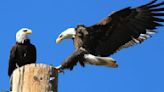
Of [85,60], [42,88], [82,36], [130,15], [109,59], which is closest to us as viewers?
[42,88]

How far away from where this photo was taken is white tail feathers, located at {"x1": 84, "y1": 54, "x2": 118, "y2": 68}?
18.7ft

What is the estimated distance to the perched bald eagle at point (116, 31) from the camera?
24.7ft

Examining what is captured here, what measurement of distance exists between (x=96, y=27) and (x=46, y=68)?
3.96 meters

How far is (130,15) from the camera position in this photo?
323 inches

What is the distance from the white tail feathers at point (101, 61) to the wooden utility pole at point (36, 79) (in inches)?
74.9

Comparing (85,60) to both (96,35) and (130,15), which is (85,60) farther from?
(130,15)

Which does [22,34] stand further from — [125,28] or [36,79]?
[36,79]

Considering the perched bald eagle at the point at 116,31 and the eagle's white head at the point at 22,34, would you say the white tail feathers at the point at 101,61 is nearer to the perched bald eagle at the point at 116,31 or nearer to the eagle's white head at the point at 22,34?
the perched bald eagle at the point at 116,31

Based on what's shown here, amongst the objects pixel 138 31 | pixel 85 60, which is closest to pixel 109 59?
pixel 85 60

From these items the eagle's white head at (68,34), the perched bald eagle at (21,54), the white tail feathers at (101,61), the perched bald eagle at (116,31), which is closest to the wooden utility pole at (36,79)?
the white tail feathers at (101,61)

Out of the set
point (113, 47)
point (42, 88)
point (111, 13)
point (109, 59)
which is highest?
point (111, 13)

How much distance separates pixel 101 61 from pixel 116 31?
6.13 feet

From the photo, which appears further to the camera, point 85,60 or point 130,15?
point 130,15

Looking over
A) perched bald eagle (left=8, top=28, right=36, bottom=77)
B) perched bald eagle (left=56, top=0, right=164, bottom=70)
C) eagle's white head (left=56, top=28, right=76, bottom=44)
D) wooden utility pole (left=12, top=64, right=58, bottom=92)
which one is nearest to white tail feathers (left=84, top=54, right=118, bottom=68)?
perched bald eagle (left=56, top=0, right=164, bottom=70)
